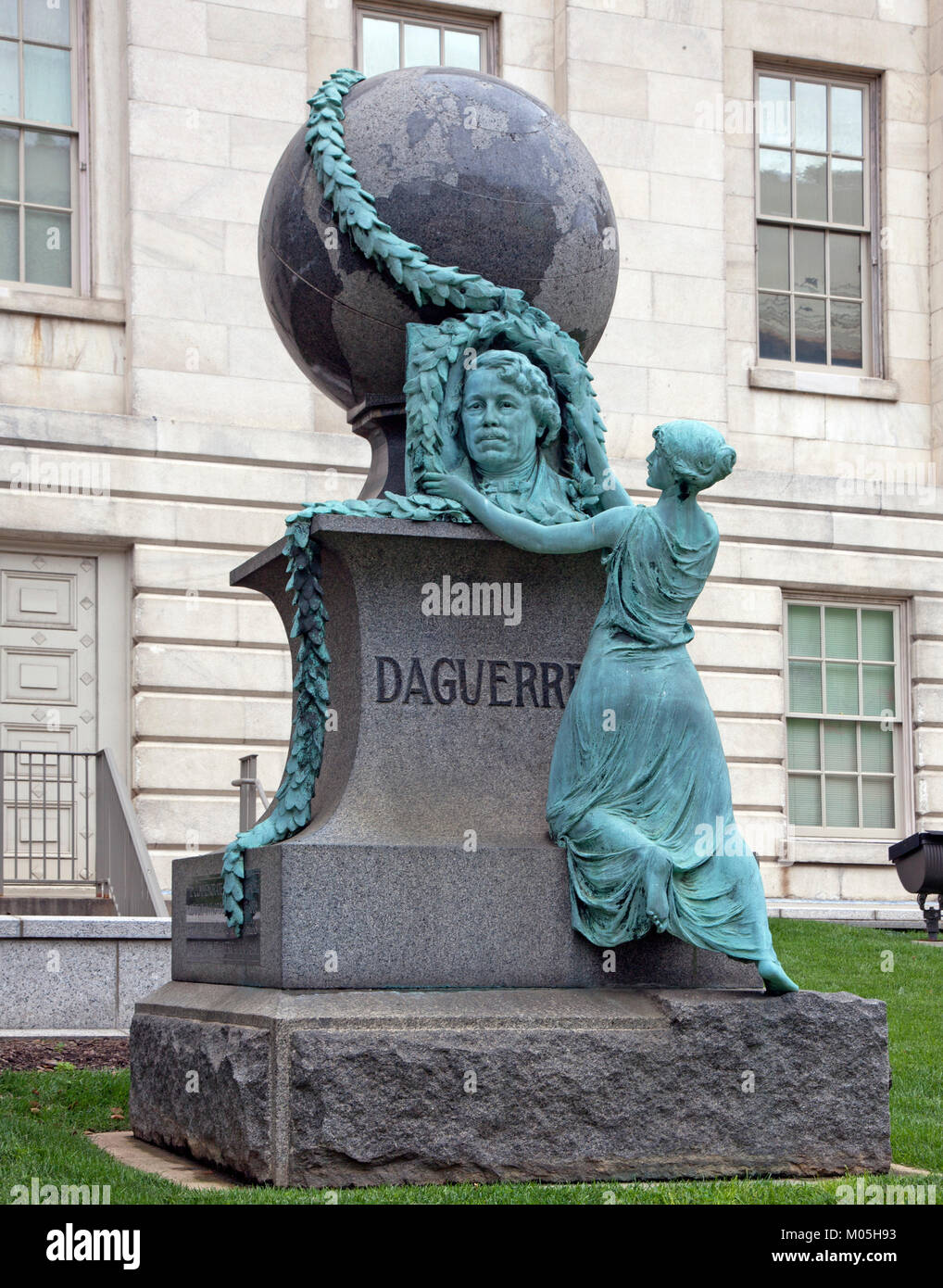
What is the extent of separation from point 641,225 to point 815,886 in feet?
24.8

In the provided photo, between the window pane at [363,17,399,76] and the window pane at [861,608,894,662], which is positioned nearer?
the window pane at [363,17,399,76]

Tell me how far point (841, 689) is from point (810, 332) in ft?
13.9

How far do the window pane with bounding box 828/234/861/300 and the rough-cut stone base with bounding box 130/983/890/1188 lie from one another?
16.8 metres

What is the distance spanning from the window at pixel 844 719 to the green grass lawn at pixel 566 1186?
676cm

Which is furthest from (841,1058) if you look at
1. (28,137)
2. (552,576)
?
(28,137)

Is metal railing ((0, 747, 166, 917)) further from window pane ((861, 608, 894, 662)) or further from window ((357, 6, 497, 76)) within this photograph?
Result: window pane ((861, 608, 894, 662))

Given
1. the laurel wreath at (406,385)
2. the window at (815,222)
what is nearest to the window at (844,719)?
the window at (815,222)

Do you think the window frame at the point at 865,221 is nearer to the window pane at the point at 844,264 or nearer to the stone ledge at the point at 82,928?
the window pane at the point at 844,264

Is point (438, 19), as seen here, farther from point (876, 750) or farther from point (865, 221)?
point (876, 750)

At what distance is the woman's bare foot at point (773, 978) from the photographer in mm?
6566

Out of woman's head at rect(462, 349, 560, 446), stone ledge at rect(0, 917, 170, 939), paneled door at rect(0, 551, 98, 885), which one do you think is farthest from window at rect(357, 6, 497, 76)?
woman's head at rect(462, 349, 560, 446)

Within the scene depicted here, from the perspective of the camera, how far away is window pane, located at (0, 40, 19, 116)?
61.7 ft

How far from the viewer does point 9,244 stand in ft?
60.8

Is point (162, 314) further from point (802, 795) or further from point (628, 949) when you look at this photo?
point (628, 949)
